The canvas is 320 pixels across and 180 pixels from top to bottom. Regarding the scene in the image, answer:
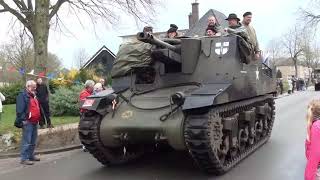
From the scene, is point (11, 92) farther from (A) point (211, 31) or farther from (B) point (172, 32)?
(A) point (211, 31)

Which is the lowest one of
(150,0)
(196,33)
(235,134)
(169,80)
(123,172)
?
(123,172)

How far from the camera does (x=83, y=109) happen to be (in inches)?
372

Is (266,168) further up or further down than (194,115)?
further down

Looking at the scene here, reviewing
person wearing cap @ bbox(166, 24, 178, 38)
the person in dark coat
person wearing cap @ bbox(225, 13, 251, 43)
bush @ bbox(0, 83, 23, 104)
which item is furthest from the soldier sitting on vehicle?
bush @ bbox(0, 83, 23, 104)

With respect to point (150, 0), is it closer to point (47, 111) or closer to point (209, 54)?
point (47, 111)

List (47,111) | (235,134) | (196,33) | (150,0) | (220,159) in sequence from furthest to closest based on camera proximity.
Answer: (150,0) < (47,111) < (196,33) < (235,134) < (220,159)

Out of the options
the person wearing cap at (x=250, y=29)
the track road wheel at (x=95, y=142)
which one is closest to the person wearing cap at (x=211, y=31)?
the person wearing cap at (x=250, y=29)

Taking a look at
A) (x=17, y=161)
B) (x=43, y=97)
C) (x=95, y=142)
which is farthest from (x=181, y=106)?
(x=43, y=97)

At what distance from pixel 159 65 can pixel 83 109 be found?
1687mm

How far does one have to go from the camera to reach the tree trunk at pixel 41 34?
1975 cm

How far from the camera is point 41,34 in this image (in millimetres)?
19938

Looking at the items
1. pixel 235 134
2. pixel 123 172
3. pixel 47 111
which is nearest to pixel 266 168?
pixel 235 134

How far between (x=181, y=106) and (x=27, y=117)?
3513 millimetres

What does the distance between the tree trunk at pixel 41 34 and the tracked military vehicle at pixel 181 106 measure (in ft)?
32.6
